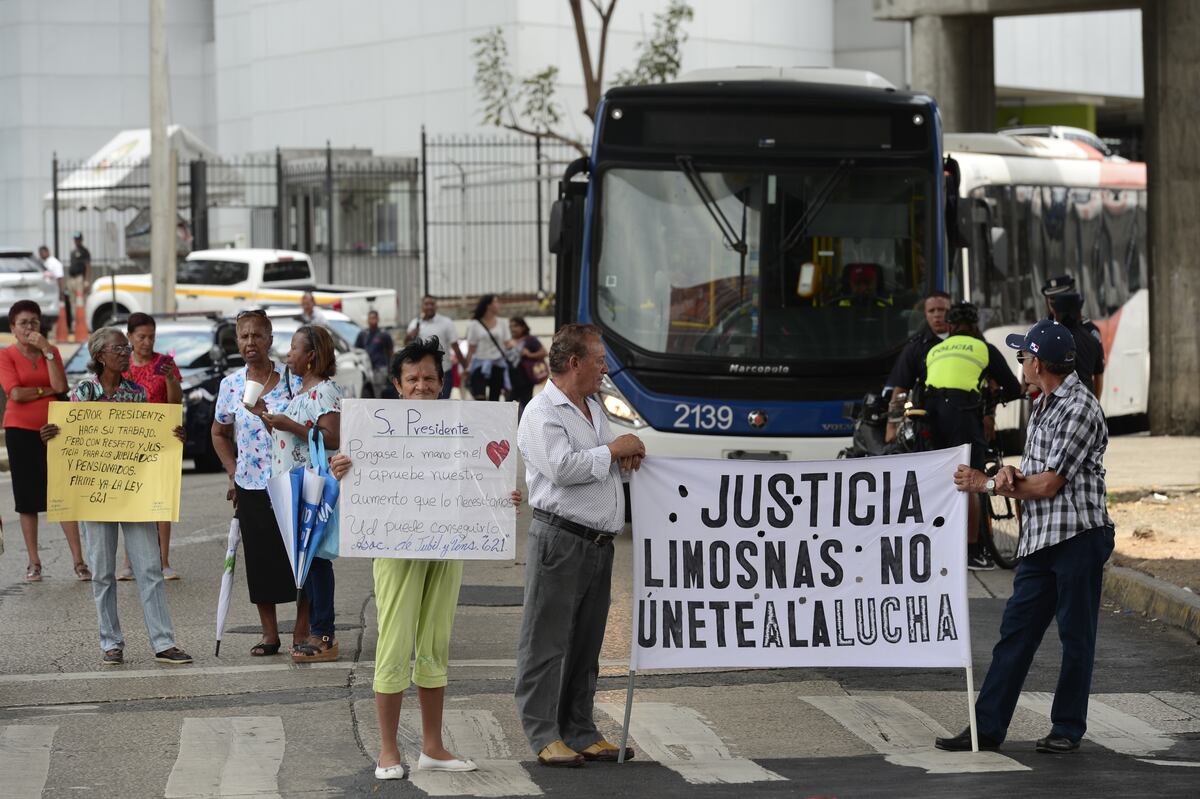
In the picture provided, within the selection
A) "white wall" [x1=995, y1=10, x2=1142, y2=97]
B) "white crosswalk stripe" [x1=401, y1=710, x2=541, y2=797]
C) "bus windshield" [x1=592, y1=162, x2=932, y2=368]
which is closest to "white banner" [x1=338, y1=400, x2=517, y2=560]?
"white crosswalk stripe" [x1=401, y1=710, x2=541, y2=797]

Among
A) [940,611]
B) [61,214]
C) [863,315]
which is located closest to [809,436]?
[863,315]

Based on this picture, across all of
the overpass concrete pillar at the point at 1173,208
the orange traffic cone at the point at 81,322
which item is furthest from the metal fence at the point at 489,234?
the overpass concrete pillar at the point at 1173,208

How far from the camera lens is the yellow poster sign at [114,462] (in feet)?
33.7

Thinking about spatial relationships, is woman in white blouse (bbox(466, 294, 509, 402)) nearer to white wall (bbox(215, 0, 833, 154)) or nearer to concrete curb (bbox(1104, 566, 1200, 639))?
concrete curb (bbox(1104, 566, 1200, 639))

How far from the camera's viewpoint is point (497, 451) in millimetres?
8242

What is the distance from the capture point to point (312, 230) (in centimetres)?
4356

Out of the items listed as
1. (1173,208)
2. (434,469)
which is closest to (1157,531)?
(434,469)

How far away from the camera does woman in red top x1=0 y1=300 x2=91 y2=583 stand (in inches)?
520

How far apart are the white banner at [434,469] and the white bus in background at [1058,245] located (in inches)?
417

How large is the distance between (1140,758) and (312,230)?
36938mm

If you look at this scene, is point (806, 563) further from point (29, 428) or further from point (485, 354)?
point (485, 354)

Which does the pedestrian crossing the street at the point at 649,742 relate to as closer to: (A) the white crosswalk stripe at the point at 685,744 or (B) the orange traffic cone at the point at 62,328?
(A) the white crosswalk stripe at the point at 685,744

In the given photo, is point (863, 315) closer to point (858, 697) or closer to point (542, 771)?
point (858, 697)

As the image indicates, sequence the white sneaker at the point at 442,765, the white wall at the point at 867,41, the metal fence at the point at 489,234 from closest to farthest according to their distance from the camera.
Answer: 1. the white sneaker at the point at 442,765
2. the metal fence at the point at 489,234
3. the white wall at the point at 867,41
